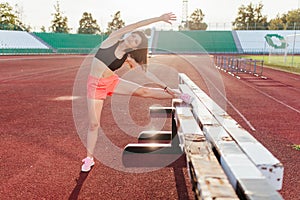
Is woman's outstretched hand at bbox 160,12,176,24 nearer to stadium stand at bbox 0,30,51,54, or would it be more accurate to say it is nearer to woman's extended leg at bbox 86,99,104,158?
woman's extended leg at bbox 86,99,104,158

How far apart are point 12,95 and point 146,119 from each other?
18.1ft

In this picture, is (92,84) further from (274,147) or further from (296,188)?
(274,147)

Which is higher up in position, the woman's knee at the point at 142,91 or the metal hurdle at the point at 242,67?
the woman's knee at the point at 142,91

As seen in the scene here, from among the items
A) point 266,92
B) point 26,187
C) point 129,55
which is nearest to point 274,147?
point 129,55

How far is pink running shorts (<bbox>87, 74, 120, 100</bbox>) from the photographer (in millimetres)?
3879

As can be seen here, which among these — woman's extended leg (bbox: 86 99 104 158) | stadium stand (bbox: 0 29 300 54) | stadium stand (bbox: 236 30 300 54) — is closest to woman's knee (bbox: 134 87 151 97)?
woman's extended leg (bbox: 86 99 104 158)

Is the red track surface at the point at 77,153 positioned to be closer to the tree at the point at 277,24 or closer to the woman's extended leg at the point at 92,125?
the woman's extended leg at the point at 92,125

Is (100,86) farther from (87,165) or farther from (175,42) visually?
(175,42)

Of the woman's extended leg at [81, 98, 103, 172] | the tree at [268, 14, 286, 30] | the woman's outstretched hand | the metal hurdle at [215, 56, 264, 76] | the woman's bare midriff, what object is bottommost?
the metal hurdle at [215, 56, 264, 76]

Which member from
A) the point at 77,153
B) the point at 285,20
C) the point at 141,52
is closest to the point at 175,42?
the point at 285,20

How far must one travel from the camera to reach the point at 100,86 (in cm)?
388

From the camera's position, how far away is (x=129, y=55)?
13.1 ft

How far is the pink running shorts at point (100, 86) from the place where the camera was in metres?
3.88

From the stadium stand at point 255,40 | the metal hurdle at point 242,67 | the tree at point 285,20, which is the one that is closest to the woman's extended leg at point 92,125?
the metal hurdle at point 242,67
